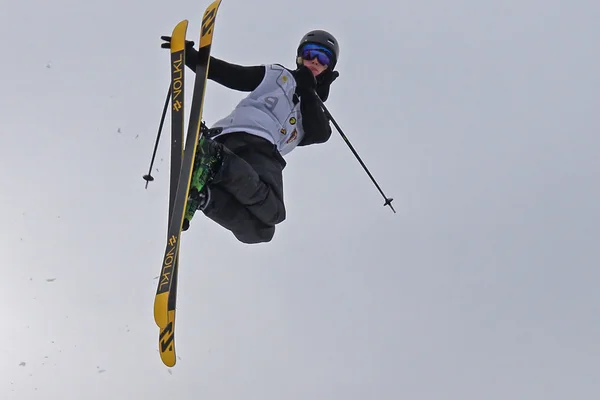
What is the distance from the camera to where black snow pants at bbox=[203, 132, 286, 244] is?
5.84 meters

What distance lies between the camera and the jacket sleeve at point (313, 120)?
6.66 m

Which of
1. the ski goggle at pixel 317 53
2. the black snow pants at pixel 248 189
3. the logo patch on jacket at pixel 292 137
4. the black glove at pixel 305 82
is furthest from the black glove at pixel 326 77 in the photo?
the black snow pants at pixel 248 189

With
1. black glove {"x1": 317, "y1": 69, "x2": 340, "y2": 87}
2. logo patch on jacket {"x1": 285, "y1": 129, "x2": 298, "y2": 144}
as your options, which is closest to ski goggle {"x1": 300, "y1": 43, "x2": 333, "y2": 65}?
black glove {"x1": 317, "y1": 69, "x2": 340, "y2": 87}

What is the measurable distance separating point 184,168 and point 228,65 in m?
1.21

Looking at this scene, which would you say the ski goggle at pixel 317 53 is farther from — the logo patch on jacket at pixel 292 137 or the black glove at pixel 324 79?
the logo patch on jacket at pixel 292 137

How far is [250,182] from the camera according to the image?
19.3ft

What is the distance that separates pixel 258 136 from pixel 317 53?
99cm

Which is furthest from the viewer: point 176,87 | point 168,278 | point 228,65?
point 228,65

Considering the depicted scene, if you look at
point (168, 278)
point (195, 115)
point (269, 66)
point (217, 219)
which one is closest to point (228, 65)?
point (269, 66)

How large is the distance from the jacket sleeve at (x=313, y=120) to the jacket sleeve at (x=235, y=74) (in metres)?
0.44

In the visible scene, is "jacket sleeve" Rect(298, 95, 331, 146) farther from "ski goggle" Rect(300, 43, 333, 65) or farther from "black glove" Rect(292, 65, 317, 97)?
"ski goggle" Rect(300, 43, 333, 65)

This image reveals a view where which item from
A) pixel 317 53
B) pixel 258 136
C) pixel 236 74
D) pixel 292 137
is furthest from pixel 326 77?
pixel 258 136

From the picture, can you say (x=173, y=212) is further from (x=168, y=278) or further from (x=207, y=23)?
(x=207, y=23)

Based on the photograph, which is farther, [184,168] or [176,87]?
[176,87]
